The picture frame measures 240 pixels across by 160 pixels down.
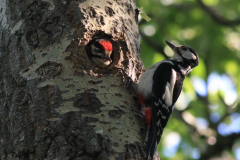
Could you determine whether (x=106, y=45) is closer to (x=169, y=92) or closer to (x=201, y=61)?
(x=169, y=92)

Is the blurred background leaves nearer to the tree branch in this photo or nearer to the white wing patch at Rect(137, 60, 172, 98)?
the tree branch

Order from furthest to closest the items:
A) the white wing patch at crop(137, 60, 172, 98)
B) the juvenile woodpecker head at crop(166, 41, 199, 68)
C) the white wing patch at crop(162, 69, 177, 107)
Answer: the juvenile woodpecker head at crop(166, 41, 199, 68), the white wing patch at crop(162, 69, 177, 107), the white wing patch at crop(137, 60, 172, 98)

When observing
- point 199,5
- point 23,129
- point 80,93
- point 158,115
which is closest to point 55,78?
point 80,93

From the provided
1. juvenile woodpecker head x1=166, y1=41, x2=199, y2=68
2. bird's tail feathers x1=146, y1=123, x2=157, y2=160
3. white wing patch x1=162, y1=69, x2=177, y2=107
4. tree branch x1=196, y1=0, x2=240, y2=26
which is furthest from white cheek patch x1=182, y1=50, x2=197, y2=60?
bird's tail feathers x1=146, y1=123, x2=157, y2=160

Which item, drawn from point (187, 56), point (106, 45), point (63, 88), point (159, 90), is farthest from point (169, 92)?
point (63, 88)

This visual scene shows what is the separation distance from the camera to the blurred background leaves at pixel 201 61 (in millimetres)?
4578

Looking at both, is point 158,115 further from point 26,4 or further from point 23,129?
point 26,4

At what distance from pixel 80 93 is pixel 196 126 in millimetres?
4327

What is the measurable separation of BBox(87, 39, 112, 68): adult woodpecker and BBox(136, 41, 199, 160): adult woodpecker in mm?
379

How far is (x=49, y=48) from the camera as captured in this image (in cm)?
231

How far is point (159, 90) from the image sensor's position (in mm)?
3152

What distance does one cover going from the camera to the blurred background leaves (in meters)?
4.58

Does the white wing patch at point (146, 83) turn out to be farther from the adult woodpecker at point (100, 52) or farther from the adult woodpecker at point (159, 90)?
the adult woodpecker at point (100, 52)

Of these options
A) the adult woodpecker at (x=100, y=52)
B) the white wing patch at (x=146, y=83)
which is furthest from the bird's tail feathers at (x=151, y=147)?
the adult woodpecker at (x=100, y=52)
